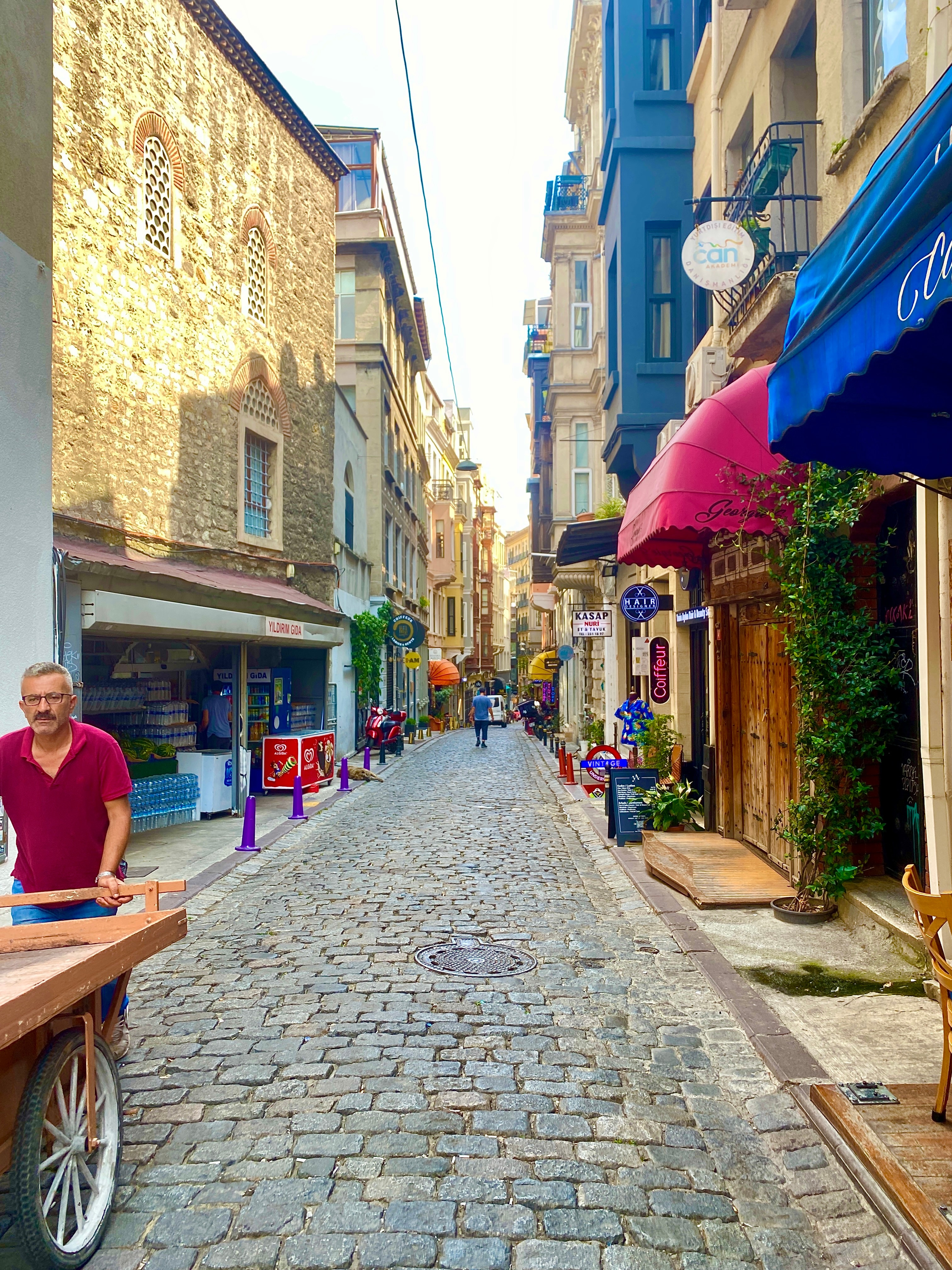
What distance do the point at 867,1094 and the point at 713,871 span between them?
470 cm

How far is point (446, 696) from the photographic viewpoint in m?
52.9

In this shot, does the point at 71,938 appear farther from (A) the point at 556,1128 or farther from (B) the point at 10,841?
(B) the point at 10,841

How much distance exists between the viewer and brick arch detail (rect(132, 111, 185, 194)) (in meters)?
13.7

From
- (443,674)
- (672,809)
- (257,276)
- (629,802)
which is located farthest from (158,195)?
(443,674)

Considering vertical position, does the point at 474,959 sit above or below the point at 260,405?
below

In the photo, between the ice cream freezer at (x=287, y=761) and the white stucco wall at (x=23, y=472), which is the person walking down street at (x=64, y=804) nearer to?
the white stucco wall at (x=23, y=472)

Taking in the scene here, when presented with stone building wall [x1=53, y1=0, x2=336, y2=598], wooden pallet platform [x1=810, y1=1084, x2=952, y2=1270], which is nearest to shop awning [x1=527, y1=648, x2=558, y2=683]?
stone building wall [x1=53, y1=0, x2=336, y2=598]

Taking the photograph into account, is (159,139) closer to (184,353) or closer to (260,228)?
(184,353)

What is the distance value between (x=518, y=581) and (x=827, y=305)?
120816 mm

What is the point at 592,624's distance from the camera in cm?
1908

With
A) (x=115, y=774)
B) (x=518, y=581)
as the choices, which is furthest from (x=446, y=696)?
(x=518, y=581)

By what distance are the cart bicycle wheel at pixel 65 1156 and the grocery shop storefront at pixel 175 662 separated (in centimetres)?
608

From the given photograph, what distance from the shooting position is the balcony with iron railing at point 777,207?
8945mm

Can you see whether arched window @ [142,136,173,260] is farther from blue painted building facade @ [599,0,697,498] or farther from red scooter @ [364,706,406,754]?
red scooter @ [364,706,406,754]
